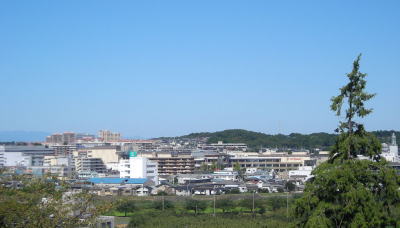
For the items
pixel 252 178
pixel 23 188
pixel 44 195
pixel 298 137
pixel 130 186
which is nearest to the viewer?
pixel 44 195

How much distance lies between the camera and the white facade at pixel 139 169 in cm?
3069

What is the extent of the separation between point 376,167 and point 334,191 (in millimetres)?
424

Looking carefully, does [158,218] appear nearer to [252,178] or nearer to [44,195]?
[44,195]

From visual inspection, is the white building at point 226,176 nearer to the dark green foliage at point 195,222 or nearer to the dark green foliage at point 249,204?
the dark green foliage at point 249,204

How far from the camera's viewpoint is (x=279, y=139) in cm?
6981

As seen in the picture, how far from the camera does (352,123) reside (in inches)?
213

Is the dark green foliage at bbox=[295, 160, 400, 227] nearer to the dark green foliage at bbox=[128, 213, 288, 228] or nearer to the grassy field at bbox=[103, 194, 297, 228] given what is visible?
the grassy field at bbox=[103, 194, 297, 228]

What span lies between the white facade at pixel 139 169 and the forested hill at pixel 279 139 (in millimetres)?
31410

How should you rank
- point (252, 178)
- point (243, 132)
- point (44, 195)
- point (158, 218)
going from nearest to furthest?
point (44, 195), point (158, 218), point (252, 178), point (243, 132)

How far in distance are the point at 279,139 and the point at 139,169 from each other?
41.0 meters

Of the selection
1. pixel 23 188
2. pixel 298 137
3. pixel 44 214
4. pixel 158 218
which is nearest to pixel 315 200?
pixel 44 214

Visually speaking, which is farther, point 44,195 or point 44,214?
point 44,195

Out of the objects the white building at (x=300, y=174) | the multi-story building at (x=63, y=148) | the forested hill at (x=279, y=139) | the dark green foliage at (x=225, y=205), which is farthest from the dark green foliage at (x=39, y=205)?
the forested hill at (x=279, y=139)

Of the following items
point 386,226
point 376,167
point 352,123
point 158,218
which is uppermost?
point 352,123
